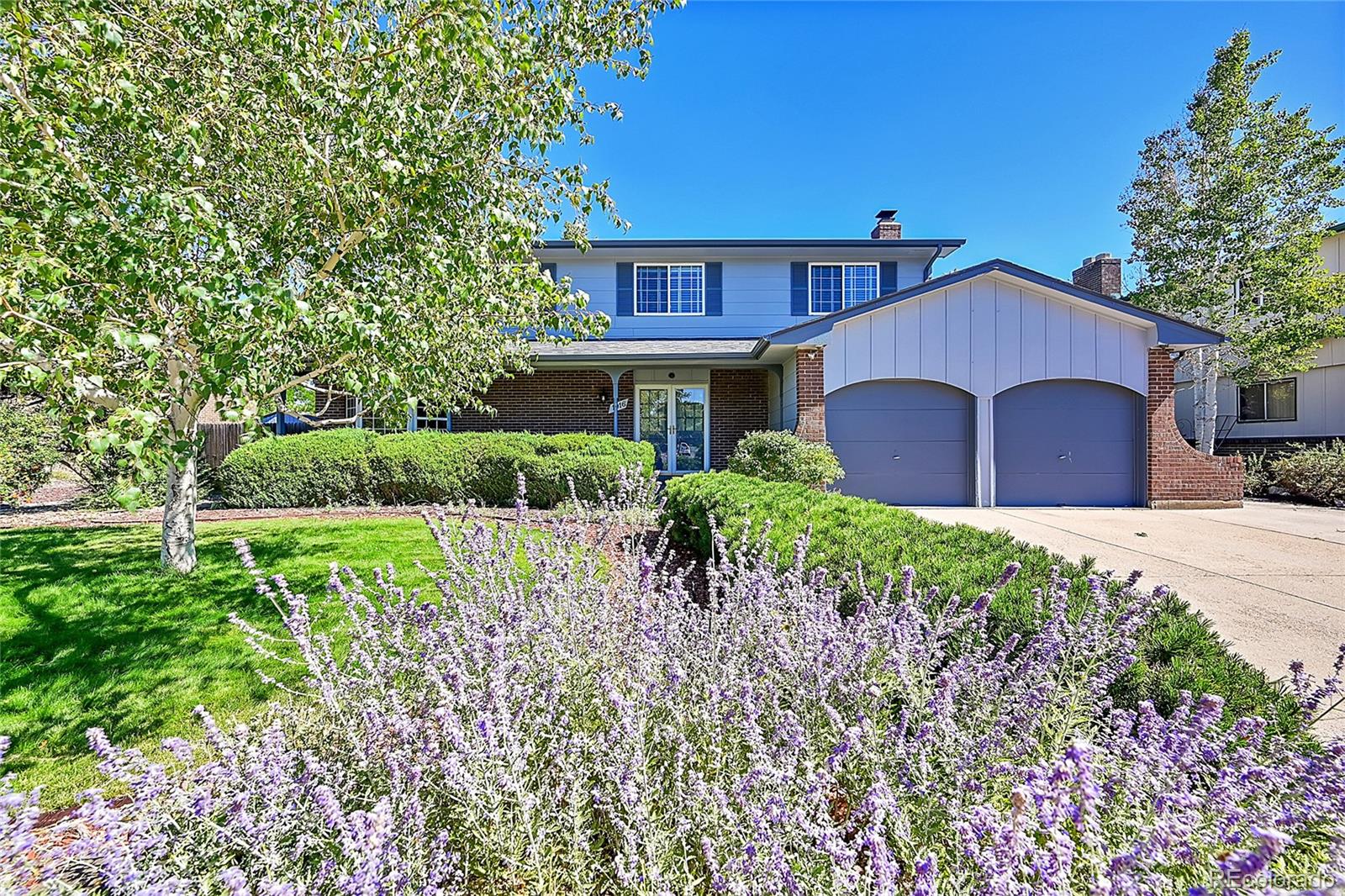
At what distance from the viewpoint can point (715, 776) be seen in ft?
6.12

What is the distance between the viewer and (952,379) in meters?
10.3

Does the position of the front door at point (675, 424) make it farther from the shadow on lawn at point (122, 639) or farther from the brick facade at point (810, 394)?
the shadow on lawn at point (122, 639)

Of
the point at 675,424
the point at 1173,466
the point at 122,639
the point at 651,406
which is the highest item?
the point at 651,406

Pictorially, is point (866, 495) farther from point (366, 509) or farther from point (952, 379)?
point (366, 509)

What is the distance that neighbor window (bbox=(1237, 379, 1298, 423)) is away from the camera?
15.5 meters

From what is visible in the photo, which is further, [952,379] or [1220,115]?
[1220,115]

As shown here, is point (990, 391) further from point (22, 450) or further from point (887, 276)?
point (22, 450)

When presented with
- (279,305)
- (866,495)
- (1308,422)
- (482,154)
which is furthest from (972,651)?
(1308,422)

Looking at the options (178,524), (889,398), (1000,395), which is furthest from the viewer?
(889,398)

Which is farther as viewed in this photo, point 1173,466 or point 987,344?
point 987,344

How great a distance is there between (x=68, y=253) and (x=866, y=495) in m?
10.5

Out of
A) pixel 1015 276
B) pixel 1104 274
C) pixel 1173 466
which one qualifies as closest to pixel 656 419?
pixel 1015 276

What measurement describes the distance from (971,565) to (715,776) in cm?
189

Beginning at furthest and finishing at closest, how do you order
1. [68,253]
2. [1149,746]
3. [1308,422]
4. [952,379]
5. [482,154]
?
[1308,422] < [952,379] < [482,154] < [68,253] < [1149,746]
